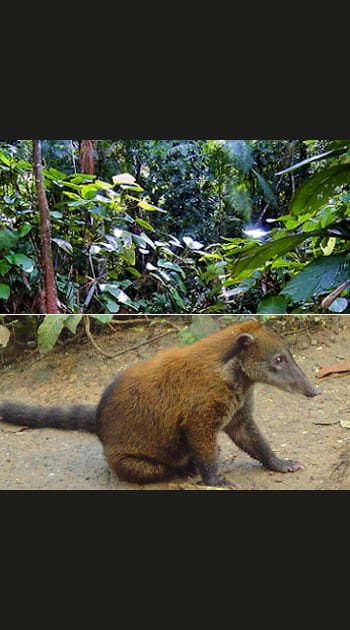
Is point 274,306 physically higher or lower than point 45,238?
lower

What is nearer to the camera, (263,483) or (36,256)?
(263,483)

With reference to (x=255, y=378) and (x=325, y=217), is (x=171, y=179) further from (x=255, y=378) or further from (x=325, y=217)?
(x=255, y=378)

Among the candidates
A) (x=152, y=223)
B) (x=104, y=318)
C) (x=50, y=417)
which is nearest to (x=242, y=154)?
(x=152, y=223)

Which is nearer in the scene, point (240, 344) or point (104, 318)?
point (240, 344)

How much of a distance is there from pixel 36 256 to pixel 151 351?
1945 millimetres

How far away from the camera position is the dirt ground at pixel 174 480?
72.4 inches

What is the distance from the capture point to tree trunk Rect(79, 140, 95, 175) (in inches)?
156

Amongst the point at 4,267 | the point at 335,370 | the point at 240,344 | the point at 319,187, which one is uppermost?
the point at 319,187

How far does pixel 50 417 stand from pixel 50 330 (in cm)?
28

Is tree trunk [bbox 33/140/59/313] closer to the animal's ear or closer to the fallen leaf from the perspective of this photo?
the animal's ear

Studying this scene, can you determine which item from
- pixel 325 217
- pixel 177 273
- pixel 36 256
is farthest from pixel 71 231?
pixel 325 217

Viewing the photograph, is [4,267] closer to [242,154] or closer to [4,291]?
[4,291]

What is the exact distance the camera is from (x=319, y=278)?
156 cm

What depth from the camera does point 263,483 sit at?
72.4 inches
